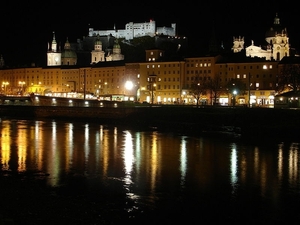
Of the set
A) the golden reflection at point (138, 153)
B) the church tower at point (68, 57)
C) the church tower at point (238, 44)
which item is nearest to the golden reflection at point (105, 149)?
the golden reflection at point (138, 153)

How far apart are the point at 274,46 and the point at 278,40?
1.34 meters

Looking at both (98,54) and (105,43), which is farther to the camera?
(105,43)

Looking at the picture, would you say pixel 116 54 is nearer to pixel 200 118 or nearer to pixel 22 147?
pixel 200 118

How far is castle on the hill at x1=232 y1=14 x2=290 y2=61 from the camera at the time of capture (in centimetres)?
9056

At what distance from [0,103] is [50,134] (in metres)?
40.7

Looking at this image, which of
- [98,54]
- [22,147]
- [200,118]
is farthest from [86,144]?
[98,54]

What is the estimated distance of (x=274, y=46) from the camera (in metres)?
91.5

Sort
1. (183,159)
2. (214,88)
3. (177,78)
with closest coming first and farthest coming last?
(183,159) < (214,88) < (177,78)

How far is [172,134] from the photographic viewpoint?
130 ft

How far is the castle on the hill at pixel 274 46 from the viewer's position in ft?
297

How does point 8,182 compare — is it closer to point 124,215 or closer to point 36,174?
point 36,174

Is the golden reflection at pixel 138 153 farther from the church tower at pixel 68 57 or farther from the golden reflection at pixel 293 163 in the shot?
the church tower at pixel 68 57

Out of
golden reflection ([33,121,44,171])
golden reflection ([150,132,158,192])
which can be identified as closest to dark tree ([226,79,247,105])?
golden reflection ([33,121,44,171])

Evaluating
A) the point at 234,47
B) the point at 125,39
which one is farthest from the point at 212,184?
the point at 125,39
